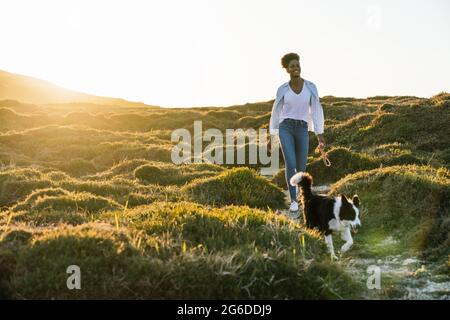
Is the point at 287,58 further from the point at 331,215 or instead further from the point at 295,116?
→ the point at 331,215

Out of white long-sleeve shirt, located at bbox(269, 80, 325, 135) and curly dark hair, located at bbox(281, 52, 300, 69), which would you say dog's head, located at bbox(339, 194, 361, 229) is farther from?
curly dark hair, located at bbox(281, 52, 300, 69)

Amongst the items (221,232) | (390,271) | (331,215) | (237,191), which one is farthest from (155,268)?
(237,191)

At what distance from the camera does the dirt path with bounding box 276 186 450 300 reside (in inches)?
270

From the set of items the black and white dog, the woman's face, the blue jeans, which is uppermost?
the woman's face

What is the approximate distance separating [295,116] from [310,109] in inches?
18.8

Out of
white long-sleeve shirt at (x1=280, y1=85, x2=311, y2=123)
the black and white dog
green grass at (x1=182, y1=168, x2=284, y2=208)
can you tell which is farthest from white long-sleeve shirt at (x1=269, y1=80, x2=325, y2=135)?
the black and white dog

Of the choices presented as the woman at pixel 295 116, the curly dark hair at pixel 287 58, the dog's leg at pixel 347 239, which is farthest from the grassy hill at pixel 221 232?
the curly dark hair at pixel 287 58

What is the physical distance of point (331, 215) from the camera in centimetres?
911

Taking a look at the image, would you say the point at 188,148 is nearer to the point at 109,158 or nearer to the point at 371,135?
the point at 109,158

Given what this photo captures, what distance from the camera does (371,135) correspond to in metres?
21.8

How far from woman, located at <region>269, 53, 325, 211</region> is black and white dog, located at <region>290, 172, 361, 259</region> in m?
2.51

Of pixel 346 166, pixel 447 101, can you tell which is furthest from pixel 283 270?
pixel 447 101

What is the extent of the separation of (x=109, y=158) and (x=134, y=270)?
17793mm

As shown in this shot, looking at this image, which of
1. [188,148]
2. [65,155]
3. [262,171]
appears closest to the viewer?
[262,171]
